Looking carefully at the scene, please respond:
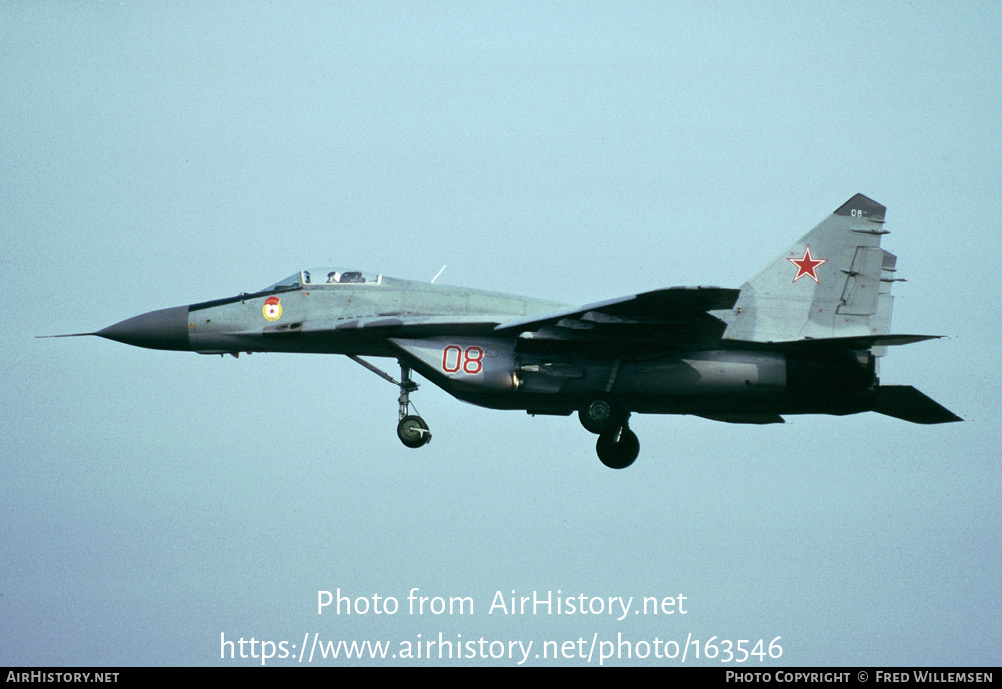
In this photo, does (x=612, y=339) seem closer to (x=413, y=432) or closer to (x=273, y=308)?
(x=413, y=432)

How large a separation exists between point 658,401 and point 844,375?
2.98m

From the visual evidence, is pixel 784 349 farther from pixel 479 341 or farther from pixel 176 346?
pixel 176 346

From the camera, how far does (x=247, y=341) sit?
21.9 meters

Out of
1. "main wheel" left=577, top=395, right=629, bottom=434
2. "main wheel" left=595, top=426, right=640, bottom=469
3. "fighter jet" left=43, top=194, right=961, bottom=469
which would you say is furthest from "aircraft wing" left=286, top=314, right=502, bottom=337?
"main wheel" left=595, top=426, right=640, bottom=469

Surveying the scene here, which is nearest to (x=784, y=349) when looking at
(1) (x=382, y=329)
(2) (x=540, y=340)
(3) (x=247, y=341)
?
(2) (x=540, y=340)

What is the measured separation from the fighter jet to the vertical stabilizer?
23mm

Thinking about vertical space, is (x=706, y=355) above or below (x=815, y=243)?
below

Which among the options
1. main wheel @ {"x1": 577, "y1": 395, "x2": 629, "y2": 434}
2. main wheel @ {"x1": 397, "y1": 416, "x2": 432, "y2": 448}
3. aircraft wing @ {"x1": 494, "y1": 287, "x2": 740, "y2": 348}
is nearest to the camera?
aircraft wing @ {"x1": 494, "y1": 287, "x2": 740, "y2": 348}

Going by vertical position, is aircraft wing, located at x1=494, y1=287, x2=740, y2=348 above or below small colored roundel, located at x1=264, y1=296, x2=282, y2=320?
above

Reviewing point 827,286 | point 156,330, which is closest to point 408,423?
point 156,330

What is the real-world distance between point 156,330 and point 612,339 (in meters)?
7.82

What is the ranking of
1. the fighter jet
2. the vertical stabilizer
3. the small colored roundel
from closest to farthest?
the fighter jet, the vertical stabilizer, the small colored roundel

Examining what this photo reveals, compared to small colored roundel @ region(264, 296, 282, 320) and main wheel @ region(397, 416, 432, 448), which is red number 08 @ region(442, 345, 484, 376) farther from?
small colored roundel @ region(264, 296, 282, 320)

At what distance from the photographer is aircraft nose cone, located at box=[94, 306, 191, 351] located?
2200cm
